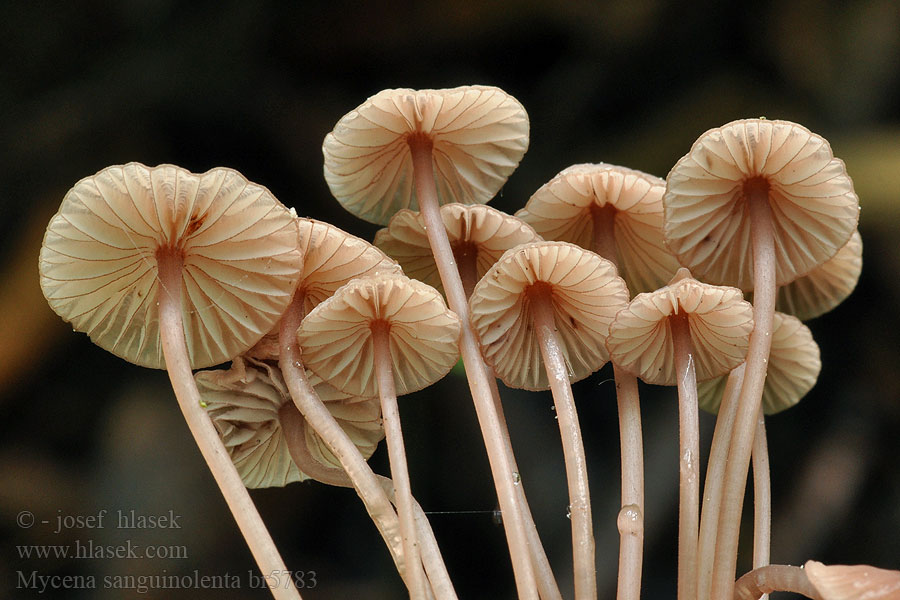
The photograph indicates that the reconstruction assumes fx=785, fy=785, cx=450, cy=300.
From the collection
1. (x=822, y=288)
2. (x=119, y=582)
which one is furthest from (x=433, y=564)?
(x=119, y=582)

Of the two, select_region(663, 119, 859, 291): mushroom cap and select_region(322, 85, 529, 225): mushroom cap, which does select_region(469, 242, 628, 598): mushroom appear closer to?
select_region(663, 119, 859, 291): mushroom cap

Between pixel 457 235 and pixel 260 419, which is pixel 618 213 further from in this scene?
pixel 260 419

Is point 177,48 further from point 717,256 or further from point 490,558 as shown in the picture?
point 490,558

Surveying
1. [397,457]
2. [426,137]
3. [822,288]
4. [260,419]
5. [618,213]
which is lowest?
[397,457]

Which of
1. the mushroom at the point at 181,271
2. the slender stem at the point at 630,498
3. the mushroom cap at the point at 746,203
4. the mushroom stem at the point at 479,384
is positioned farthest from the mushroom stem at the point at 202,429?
the mushroom cap at the point at 746,203

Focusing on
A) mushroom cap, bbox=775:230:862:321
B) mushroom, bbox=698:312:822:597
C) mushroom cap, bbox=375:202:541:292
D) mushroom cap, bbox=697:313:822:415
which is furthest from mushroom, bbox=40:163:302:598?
mushroom cap, bbox=775:230:862:321

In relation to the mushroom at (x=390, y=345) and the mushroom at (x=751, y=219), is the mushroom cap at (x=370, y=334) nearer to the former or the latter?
the mushroom at (x=390, y=345)
